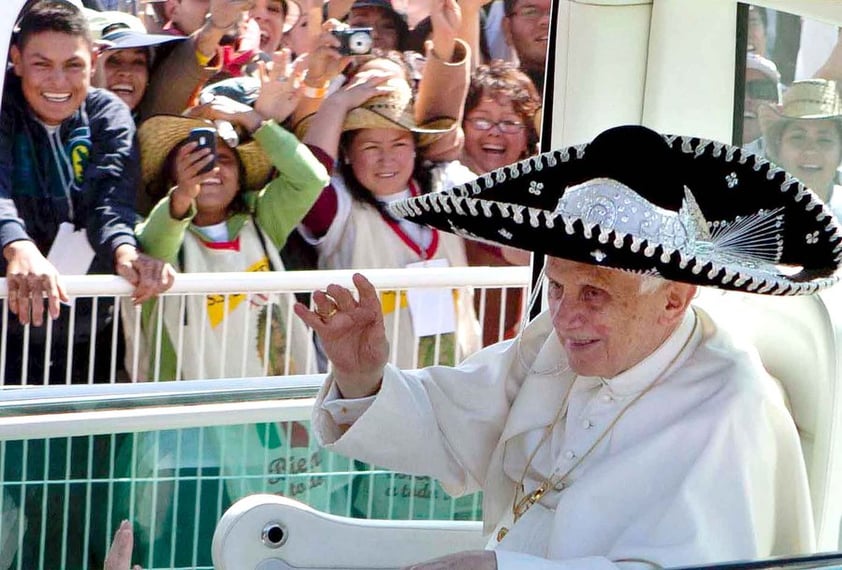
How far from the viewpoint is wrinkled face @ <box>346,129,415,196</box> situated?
16.3 feet

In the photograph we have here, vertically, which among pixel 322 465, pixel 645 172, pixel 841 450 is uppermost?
pixel 645 172

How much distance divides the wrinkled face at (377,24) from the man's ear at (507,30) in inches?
16.4

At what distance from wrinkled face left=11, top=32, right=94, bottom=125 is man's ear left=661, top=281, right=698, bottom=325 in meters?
2.70

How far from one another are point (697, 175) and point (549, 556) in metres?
0.69

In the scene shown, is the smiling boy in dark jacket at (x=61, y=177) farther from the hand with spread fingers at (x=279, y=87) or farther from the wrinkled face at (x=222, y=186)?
the hand with spread fingers at (x=279, y=87)

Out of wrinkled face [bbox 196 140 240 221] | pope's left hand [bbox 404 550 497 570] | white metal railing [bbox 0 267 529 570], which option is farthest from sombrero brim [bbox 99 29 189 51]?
pope's left hand [bbox 404 550 497 570]

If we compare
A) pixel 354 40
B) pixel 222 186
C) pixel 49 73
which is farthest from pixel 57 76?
pixel 354 40

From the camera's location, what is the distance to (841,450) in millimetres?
2346

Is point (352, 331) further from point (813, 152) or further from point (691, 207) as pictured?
point (813, 152)

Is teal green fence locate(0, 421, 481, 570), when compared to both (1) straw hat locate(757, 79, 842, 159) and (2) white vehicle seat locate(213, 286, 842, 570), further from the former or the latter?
(1) straw hat locate(757, 79, 842, 159)

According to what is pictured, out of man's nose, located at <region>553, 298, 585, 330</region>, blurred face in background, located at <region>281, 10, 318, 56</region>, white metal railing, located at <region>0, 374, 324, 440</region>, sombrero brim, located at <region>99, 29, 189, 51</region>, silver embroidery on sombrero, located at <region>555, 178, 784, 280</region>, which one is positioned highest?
blurred face in background, located at <region>281, 10, 318, 56</region>

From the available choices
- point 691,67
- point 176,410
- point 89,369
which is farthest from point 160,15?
point 691,67

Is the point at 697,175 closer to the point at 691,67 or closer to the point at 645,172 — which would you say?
the point at 645,172

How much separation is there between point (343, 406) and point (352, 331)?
16 centimetres
